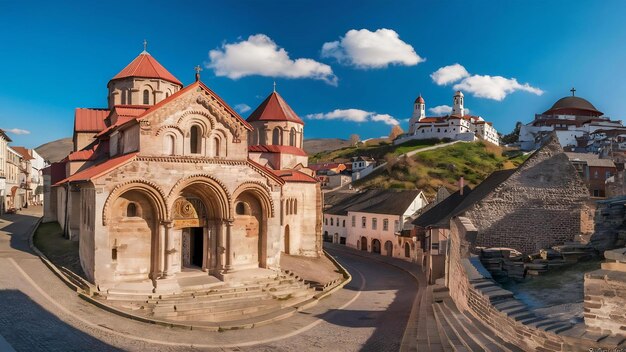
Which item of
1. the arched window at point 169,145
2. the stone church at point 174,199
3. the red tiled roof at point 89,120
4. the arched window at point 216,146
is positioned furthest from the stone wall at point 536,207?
the red tiled roof at point 89,120

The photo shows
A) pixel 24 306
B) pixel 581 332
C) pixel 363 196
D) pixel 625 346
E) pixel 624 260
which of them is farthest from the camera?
pixel 363 196

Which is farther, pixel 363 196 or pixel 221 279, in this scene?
pixel 363 196

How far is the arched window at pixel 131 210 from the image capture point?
70.8 feet

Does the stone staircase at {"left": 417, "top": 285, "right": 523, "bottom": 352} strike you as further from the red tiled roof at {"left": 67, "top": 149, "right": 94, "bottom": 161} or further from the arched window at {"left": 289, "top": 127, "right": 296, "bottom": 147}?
the arched window at {"left": 289, "top": 127, "right": 296, "bottom": 147}

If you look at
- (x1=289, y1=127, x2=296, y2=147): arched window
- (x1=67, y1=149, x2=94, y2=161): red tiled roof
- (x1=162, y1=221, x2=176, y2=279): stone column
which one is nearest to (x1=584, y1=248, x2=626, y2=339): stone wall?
(x1=162, y1=221, x2=176, y2=279): stone column

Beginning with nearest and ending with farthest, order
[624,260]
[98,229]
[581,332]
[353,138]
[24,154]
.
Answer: [581,332], [624,260], [98,229], [24,154], [353,138]

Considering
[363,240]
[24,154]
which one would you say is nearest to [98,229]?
[363,240]

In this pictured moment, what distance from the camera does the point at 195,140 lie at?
76.5 feet

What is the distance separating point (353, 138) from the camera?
160500mm

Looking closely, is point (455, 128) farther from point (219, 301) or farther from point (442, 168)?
point (219, 301)

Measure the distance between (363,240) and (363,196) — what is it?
710cm

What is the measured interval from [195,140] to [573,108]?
324 feet

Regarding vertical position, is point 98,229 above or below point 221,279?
above

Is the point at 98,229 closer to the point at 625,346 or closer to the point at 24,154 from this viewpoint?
the point at 625,346
